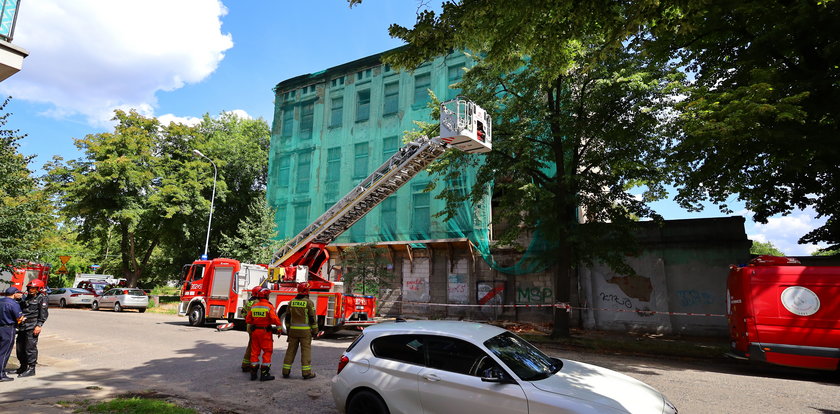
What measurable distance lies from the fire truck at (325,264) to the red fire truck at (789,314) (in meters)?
7.03

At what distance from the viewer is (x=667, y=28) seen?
641cm

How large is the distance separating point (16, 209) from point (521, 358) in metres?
13.5

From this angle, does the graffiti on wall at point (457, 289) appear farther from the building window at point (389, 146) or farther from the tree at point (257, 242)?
the tree at point (257, 242)

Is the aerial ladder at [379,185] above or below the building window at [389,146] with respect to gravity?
below

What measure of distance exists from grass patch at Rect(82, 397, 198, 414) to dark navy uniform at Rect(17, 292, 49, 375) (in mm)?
3273

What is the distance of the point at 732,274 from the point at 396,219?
1585 cm

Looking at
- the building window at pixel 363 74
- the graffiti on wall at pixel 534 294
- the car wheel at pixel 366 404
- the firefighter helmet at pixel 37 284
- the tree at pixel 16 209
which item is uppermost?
the building window at pixel 363 74

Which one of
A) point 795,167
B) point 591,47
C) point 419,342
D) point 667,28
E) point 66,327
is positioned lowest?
point 66,327

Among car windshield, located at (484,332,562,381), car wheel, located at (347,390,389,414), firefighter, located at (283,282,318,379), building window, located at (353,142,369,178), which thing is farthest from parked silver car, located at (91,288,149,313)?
car windshield, located at (484,332,562,381)

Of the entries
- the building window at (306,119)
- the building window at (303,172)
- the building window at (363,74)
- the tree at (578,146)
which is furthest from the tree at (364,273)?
the building window at (363,74)

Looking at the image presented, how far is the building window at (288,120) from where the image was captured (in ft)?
94.9

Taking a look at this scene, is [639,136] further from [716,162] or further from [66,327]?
[66,327]

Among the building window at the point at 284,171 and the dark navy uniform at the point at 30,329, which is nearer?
the dark navy uniform at the point at 30,329

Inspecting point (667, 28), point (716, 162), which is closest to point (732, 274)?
point (716, 162)
